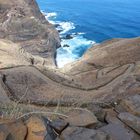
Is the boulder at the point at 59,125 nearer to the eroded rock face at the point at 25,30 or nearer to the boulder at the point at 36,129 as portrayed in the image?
the boulder at the point at 36,129

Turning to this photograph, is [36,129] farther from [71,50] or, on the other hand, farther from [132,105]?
[71,50]

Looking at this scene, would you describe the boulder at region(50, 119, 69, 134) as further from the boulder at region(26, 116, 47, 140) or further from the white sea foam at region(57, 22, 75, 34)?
the white sea foam at region(57, 22, 75, 34)

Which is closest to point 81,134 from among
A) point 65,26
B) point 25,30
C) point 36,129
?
point 36,129

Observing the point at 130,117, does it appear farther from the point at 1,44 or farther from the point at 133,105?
the point at 1,44

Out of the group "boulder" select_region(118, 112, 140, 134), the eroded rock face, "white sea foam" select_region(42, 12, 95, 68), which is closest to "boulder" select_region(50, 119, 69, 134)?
"boulder" select_region(118, 112, 140, 134)

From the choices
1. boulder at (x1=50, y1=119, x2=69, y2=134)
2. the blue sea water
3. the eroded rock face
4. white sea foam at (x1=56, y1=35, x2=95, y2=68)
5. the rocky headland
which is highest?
boulder at (x1=50, y1=119, x2=69, y2=134)

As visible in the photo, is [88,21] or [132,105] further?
[88,21]

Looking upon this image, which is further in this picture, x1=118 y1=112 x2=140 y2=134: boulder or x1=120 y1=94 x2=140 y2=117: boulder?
x1=120 y1=94 x2=140 y2=117: boulder

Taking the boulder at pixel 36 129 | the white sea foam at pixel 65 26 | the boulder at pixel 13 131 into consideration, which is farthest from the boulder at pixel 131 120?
the white sea foam at pixel 65 26

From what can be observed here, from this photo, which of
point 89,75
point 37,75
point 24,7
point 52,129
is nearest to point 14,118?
point 52,129
